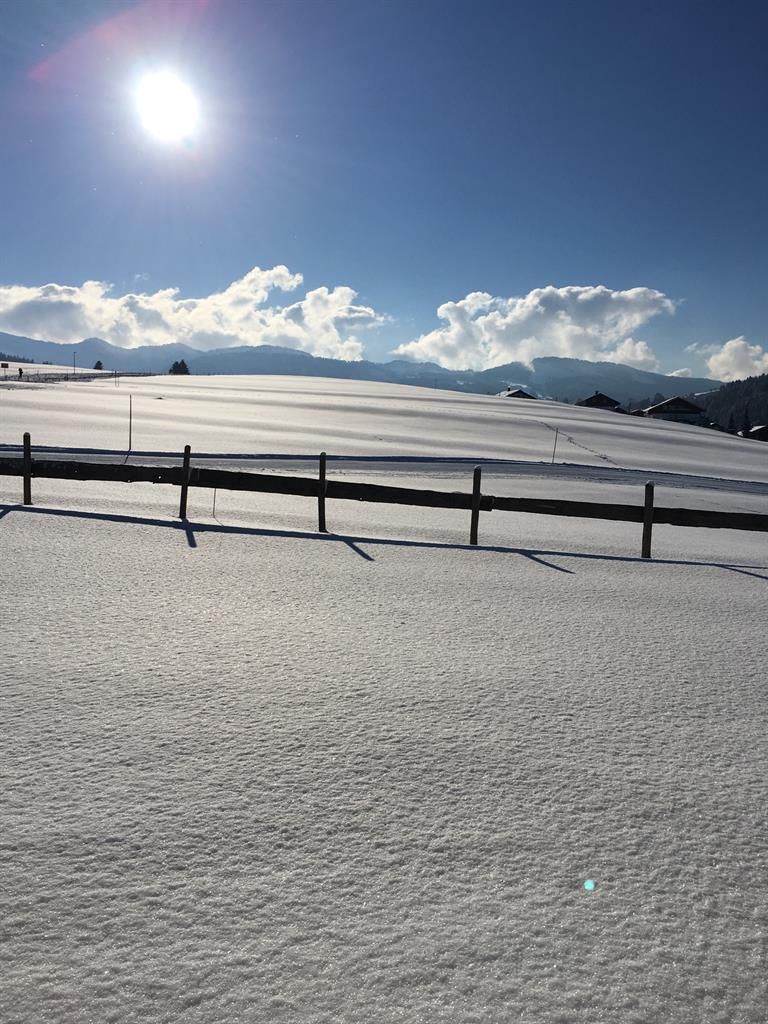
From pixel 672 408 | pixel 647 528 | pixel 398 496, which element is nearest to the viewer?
pixel 647 528

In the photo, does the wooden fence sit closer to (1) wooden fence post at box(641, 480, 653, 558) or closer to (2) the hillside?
(1) wooden fence post at box(641, 480, 653, 558)

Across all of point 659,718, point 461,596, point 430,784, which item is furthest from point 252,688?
point 461,596

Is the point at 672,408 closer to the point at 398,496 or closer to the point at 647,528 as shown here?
the point at 647,528

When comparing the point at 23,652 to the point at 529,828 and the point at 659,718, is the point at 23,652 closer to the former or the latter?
the point at 529,828

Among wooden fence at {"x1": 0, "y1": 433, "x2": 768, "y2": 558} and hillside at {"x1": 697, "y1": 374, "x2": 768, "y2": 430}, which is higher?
hillside at {"x1": 697, "y1": 374, "x2": 768, "y2": 430}

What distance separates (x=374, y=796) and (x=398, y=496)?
690cm

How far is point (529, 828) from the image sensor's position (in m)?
2.78

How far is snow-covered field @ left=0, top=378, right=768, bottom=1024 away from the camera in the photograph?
2.07m

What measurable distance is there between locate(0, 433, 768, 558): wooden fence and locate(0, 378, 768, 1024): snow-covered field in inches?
92.6

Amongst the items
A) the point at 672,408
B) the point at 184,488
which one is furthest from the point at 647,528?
the point at 672,408

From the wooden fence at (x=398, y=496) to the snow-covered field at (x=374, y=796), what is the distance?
235 centimetres

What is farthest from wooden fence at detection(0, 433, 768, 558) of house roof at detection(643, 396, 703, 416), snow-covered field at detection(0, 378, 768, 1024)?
house roof at detection(643, 396, 703, 416)

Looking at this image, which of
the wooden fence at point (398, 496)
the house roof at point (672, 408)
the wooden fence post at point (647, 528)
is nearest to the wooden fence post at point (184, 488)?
the wooden fence at point (398, 496)

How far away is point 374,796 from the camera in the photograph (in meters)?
2.95
